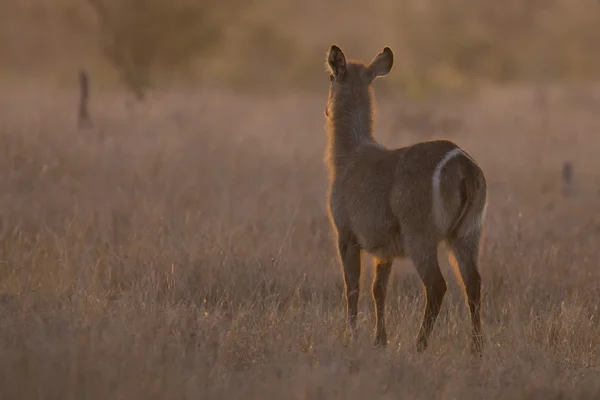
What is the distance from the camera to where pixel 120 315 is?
18.9ft

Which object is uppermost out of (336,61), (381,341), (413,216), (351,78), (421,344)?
(336,61)

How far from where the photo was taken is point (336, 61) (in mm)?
7469

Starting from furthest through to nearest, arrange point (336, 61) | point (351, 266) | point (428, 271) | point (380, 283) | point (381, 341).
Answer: point (336, 61)
point (380, 283)
point (351, 266)
point (381, 341)
point (428, 271)

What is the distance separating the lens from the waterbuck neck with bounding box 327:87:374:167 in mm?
7434

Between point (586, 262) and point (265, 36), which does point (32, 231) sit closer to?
point (586, 262)

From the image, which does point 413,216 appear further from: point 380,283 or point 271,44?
point 271,44

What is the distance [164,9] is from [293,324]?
76.8 ft

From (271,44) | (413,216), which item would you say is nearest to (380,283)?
(413,216)

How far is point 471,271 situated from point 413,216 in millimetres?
574

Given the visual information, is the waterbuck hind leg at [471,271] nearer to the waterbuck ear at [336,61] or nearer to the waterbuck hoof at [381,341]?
the waterbuck hoof at [381,341]

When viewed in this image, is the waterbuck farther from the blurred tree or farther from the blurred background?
the blurred tree

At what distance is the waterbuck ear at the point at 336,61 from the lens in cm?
737

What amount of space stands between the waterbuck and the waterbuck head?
1.78 ft

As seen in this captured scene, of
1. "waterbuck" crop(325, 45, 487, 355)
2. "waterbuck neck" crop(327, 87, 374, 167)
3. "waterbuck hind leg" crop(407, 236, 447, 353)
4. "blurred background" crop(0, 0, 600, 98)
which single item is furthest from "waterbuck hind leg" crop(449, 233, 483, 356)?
"blurred background" crop(0, 0, 600, 98)
